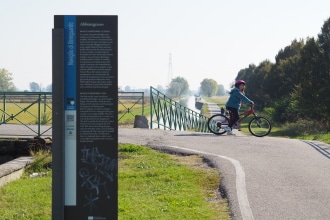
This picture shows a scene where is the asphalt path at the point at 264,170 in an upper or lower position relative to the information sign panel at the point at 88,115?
lower

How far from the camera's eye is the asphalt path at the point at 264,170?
6.64 m

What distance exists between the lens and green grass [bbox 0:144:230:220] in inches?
261

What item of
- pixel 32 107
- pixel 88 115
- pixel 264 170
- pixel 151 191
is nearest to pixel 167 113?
pixel 32 107

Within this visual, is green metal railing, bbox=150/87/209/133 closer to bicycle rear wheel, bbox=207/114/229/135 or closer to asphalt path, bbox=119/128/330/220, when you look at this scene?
bicycle rear wheel, bbox=207/114/229/135

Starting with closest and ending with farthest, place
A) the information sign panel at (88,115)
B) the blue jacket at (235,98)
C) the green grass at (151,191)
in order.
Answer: the information sign panel at (88,115) < the green grass at (151,191) < the blue jacket at (235,98)

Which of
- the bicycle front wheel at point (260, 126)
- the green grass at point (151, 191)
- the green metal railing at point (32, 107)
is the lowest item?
the green grass at point (151, 191)

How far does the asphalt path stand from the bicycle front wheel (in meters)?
1.12

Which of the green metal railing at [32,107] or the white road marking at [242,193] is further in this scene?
the green metal railing at [32,107]

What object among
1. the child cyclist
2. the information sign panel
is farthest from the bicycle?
the information sign panel

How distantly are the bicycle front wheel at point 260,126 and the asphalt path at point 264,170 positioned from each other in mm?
1125

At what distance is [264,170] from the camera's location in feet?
30.4

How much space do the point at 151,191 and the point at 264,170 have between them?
235 cm

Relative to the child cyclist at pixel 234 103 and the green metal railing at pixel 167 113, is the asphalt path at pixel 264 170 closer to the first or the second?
the child cyclist at pixel 234 103

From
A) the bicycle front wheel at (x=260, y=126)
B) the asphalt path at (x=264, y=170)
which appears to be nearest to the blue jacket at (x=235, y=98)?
the bicycle front wheel at (x=260, y=126)
